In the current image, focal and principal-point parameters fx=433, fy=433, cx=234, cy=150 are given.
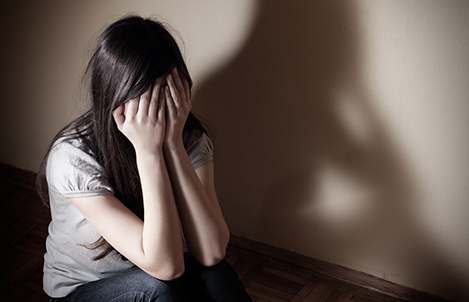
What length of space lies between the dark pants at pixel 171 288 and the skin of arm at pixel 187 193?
1.4 inches

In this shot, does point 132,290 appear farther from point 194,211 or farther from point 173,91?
point 173,91

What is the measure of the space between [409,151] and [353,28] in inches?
13.0

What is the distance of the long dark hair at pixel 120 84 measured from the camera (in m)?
0.81

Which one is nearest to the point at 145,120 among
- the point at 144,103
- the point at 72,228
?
the point at 144,103

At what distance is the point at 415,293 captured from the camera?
1.19m

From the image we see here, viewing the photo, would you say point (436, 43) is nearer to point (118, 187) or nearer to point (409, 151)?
point (409, 151)

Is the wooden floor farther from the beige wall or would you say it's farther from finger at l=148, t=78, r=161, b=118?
Answer: finger at l=148, t=78, r=161, b=118

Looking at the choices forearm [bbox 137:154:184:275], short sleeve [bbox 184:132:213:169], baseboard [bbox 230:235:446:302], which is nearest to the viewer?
forearm [bbox 137:154:184:275]

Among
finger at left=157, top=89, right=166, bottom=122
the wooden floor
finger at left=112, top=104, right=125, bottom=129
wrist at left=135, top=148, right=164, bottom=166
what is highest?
finger at left=157, top=89, right=166, bottom=122

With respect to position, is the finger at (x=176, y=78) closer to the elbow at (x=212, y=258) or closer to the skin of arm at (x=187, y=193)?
the skin of arm at (x=187, y=193)

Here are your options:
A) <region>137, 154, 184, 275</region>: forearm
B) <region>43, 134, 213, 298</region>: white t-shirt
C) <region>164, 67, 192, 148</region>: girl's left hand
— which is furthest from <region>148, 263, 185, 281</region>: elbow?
<region>164, 67, 192, 148</region>: girl's left hand

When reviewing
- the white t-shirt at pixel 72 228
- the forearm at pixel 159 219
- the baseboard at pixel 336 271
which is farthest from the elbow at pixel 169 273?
the baseboard at pixel 336 271

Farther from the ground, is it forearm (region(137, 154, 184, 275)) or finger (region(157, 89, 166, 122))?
finger (region(157, 89, 166, 122))

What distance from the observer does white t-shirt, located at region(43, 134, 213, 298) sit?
84cm
